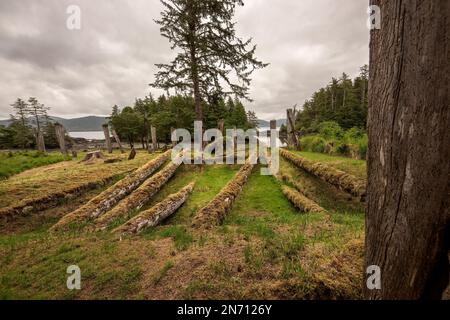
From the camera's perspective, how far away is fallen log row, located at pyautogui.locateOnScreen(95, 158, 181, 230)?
249 inches

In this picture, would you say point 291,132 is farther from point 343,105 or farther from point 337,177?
point 343,105

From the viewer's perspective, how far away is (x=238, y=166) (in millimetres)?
12914

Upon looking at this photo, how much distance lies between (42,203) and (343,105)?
5426 cm

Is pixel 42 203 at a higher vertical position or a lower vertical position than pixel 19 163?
lower

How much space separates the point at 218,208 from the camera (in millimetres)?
6605

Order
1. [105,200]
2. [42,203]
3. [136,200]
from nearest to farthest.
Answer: [105,200]
[136,200]
[42,203]

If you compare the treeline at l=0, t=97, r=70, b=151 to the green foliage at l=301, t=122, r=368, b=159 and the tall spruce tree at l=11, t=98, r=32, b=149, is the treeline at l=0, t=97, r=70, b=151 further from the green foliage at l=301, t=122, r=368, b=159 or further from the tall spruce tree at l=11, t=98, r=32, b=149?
the green foliage at l=301, t=122, r=368, b=159

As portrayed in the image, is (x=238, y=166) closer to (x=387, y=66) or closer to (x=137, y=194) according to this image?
(x=137, y=194)

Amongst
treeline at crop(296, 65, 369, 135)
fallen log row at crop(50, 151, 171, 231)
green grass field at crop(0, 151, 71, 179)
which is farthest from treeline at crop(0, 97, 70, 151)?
treeline at crop(296, 65, 369, 135)

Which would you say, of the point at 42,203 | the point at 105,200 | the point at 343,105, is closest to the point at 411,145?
the point at 105,200

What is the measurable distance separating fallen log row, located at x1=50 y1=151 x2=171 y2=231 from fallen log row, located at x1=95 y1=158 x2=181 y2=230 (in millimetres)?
502

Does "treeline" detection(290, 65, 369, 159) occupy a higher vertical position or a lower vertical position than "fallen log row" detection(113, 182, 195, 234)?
higher

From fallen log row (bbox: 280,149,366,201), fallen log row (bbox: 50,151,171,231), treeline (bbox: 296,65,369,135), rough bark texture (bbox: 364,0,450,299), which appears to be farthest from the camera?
treeline (bbox: 296,65,369,135)

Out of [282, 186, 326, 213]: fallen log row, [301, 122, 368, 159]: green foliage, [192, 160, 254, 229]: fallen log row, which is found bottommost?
[282, 186, 326, 213]: fallen log row
